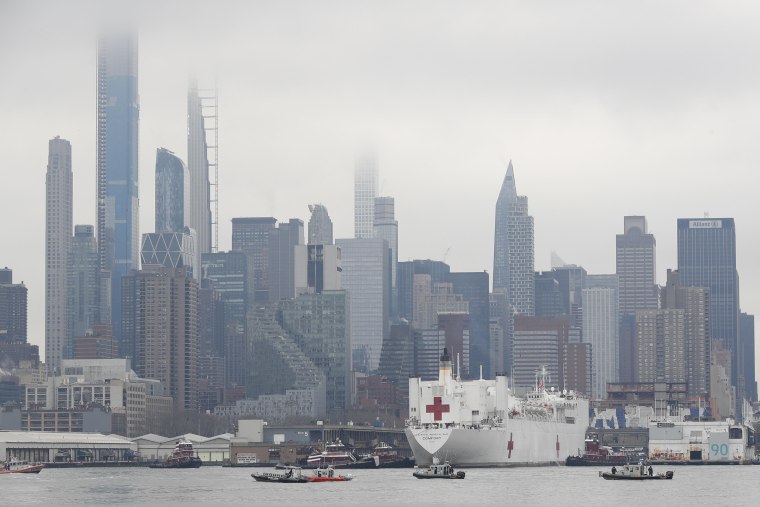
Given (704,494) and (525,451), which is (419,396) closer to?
(525,451)

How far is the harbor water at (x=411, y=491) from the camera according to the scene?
130m

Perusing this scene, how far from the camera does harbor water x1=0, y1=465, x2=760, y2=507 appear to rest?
130 metres

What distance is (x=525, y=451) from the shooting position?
19388 centimetres

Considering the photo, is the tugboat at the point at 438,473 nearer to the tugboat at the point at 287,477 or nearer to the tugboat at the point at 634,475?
the tugboat at the point at 287,477

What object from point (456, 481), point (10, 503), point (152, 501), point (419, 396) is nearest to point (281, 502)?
point (152, 501)

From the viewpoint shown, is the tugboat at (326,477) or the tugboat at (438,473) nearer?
the tugboat at (438,473)

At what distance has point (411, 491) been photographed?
141 metres

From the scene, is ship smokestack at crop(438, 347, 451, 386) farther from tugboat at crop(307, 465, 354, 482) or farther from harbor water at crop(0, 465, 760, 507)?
tugboat at crop(307, 465, 354, 482)

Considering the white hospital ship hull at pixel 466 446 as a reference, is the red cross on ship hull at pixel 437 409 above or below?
above

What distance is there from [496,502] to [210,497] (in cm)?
2393

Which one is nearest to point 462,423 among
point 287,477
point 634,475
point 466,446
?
point 466,446

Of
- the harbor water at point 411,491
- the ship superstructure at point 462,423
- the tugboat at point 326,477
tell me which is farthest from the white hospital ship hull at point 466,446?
the tugboat at point 326,477

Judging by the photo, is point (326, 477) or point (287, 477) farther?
point (326, 477)

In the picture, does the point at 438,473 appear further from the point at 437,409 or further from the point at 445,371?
the point at 445,371
